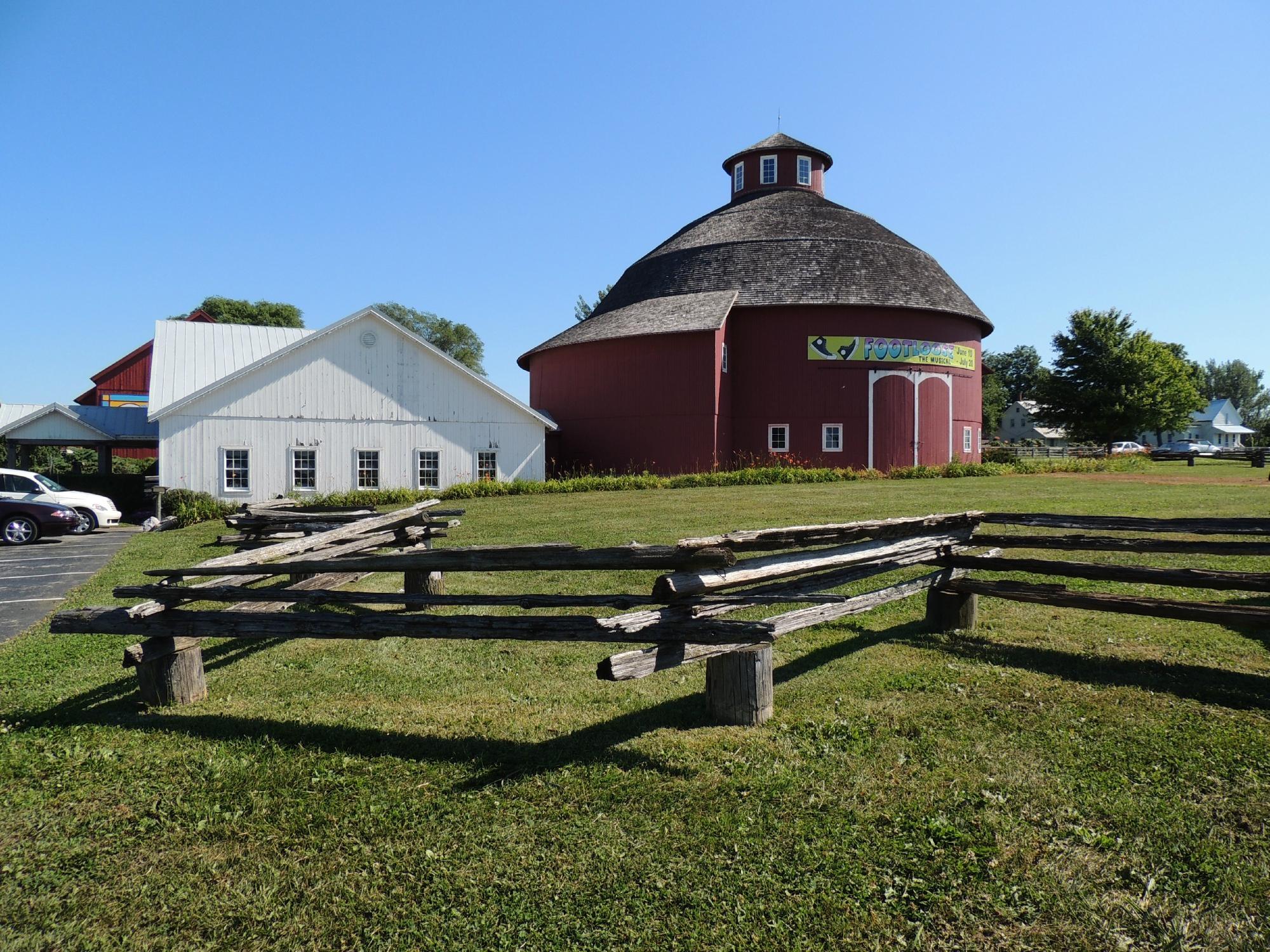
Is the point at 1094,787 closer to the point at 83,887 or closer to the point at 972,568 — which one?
the point at 972,568

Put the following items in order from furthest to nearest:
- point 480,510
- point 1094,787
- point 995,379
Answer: point 995,379, point 480,510, point 1094,787

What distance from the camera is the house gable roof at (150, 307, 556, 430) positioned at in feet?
71.1

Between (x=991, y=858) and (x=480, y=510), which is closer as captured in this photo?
(x=991, y=858)

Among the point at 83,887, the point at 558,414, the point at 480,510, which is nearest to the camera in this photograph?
the point at 83,887

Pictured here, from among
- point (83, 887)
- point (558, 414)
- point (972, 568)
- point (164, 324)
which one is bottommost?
point (83, 887)

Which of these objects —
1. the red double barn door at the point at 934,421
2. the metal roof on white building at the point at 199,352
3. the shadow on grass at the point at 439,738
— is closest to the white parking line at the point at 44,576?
the shadow on grass at the point at 439,738

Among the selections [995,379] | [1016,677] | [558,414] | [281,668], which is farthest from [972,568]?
[995,379]

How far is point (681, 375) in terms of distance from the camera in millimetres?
28781

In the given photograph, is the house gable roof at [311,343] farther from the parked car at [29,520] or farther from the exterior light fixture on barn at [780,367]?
the exterior light fixture on barn at [780,367]

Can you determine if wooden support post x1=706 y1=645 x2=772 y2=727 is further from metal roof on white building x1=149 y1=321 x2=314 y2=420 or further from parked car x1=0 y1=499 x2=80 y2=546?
metal roof on white building x1=149 y1=321 x2=314 y2=420

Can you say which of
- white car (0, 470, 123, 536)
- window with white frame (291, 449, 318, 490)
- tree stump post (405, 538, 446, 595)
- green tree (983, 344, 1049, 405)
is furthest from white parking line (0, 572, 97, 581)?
green tree (983, 344, 1049, 405)

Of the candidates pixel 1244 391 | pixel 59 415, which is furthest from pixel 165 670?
pixel 1244 391

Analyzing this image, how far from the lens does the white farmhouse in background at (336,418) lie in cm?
2203

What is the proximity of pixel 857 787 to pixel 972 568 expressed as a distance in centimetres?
379
